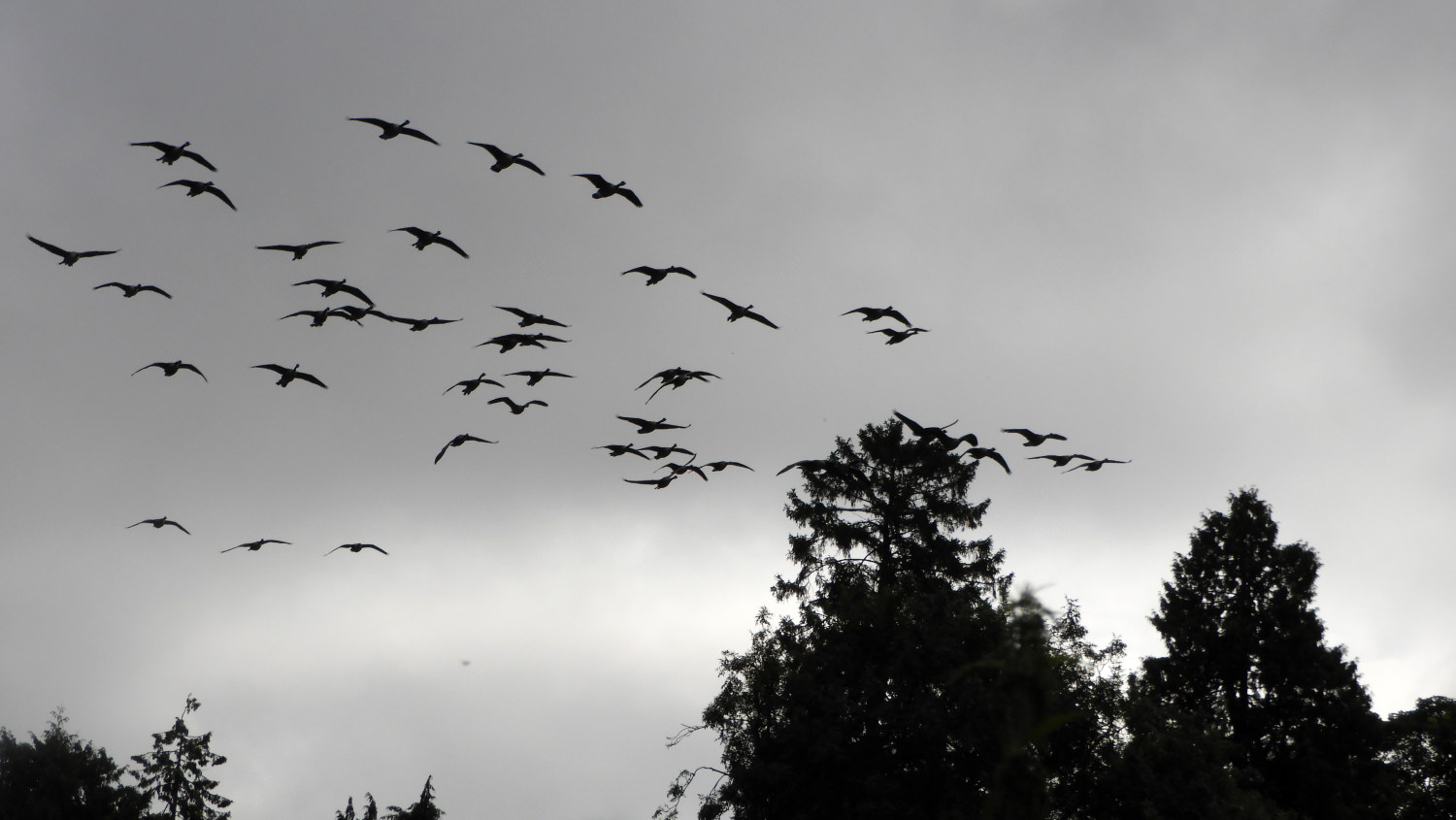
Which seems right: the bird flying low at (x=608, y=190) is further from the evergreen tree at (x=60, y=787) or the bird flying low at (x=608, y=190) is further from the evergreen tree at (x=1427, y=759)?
the evergreen tree at (x=60, y=787)

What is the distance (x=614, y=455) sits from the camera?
21.7 metres

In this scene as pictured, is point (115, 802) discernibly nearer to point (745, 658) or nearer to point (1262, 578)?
point (745, 658)

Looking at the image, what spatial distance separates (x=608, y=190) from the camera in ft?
62.8

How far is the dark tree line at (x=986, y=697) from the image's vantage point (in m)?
30.4

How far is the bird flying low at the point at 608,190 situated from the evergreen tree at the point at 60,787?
162 feet

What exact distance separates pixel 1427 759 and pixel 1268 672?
19.4 ft

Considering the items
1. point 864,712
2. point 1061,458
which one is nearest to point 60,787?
point 864,712

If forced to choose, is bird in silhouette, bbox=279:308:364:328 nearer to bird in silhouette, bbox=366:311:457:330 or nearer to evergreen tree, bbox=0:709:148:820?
bird in silhouette, bbox=366:311:457:330

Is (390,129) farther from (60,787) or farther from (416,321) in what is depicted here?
(60,787)

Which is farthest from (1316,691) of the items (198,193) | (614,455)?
(198,193)

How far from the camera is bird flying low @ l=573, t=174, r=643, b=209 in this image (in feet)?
62.7

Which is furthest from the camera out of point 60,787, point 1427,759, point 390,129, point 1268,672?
point 60,787

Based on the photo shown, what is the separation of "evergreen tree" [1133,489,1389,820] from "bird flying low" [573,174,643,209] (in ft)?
98.9

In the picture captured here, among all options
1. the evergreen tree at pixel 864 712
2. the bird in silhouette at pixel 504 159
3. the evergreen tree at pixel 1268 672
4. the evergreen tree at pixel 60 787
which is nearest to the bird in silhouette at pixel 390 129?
the bird in silhouette at pixel 504 159
